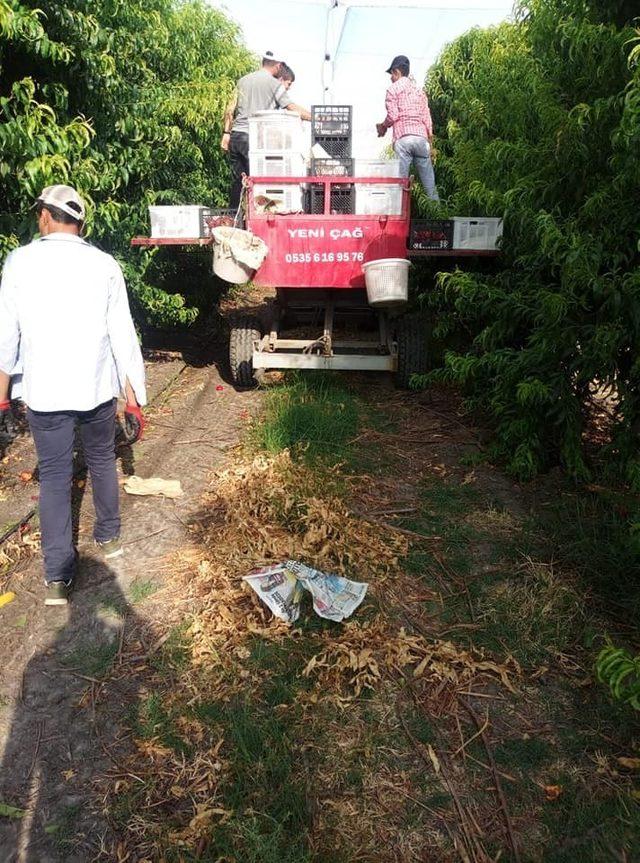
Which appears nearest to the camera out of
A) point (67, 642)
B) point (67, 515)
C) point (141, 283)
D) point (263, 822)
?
point (263, 822)

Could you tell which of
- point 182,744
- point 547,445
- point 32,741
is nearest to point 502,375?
point 547,445

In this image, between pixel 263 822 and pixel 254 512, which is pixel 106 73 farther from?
pixel 263 822

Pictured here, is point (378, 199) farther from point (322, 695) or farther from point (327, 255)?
point (322, 695)

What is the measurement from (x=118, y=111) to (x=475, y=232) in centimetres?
293

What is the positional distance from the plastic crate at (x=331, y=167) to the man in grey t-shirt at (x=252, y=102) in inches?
23.5

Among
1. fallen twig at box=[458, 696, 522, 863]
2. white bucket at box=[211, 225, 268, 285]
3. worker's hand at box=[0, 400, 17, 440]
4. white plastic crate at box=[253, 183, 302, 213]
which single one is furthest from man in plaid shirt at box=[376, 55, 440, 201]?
fallen twig at box=[458, 696, 522, 863]

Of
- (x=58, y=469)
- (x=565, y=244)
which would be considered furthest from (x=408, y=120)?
(x=58, y=469)

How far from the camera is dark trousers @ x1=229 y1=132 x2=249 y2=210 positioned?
6.83 metres

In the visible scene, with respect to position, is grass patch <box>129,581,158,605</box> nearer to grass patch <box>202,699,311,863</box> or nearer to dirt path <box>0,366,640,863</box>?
dirt path <box>0,366,640,863</box>

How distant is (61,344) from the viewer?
9.81 ft

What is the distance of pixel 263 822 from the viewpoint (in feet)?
6.70

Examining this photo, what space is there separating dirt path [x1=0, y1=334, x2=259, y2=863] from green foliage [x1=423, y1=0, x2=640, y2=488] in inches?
82.7

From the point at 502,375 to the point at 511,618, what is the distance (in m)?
1.66

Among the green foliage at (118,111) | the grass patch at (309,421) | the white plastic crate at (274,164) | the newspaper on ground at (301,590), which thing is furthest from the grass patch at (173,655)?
the white plastic crate at (274,164)
